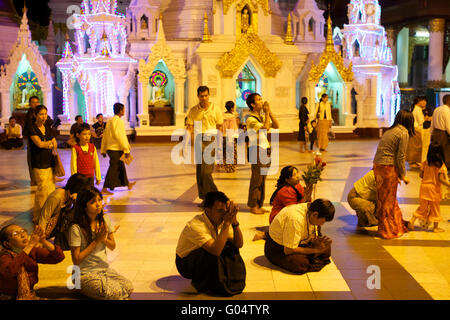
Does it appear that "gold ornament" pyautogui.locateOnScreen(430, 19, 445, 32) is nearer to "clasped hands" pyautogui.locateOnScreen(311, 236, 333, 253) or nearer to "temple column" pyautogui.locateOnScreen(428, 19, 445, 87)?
"temple column" pyautogui.locateOnScreen(428, 19, 445, 87)

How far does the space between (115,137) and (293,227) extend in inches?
180

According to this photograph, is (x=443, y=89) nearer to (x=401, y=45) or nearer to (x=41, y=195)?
(x=401, y=45)

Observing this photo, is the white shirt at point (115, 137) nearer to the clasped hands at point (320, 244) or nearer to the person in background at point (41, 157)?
the person in background at point (41, 157)

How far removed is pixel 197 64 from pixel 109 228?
15187 mm

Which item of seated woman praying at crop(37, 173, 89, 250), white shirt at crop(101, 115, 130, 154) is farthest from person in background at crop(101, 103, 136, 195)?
seated woman praying at crop(37, 173, 89, 250)

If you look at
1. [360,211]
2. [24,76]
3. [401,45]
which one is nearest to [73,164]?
[360,211]

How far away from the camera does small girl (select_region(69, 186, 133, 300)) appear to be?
4.86 m

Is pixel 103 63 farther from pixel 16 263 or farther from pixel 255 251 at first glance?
pixel 16 263

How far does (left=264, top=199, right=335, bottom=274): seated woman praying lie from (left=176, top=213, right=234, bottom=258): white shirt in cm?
68

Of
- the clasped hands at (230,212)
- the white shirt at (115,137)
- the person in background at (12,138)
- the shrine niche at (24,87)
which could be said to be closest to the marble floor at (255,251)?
the clasped hands at (230,212)

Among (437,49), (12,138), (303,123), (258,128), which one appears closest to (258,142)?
(258,128)

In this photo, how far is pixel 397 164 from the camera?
6.80 metres

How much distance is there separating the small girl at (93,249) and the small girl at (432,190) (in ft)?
12.8

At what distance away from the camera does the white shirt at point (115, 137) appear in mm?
9320
